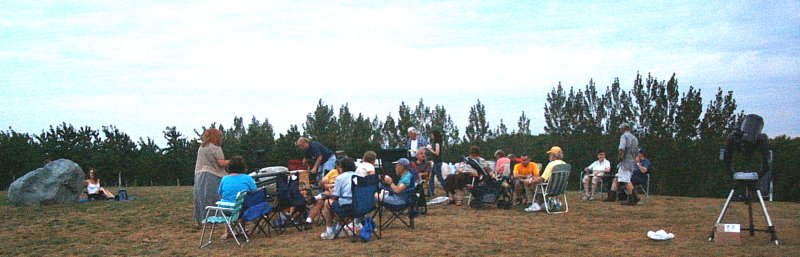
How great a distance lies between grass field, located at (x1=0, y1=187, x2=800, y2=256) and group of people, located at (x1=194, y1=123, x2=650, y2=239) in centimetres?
39

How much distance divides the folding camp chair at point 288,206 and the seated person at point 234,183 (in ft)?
1.68

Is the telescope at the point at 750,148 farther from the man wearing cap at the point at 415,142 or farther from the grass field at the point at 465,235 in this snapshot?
the man wearing cap at the point at 415,142

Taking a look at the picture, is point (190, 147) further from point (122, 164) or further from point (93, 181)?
point (93, 181)

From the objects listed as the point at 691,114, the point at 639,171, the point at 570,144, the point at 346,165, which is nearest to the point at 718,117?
the point at 691,114

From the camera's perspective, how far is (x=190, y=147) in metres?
30.9

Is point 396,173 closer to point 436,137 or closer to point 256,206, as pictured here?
point 256,206

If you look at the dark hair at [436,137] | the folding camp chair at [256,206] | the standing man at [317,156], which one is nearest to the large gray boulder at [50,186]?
the standing man at [317,156]

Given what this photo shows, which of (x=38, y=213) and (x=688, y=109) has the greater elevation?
(x=688, y=109)

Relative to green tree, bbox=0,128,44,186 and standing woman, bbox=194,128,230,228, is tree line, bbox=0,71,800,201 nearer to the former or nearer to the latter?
green tree, bbox=0,128,44,186

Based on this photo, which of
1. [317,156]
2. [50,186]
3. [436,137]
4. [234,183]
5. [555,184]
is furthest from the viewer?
[50,186]

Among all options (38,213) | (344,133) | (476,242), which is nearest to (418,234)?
(476,242)

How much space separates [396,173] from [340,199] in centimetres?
193

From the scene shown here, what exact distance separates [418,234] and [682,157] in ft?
34.5

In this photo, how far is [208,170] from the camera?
33.5 feet
